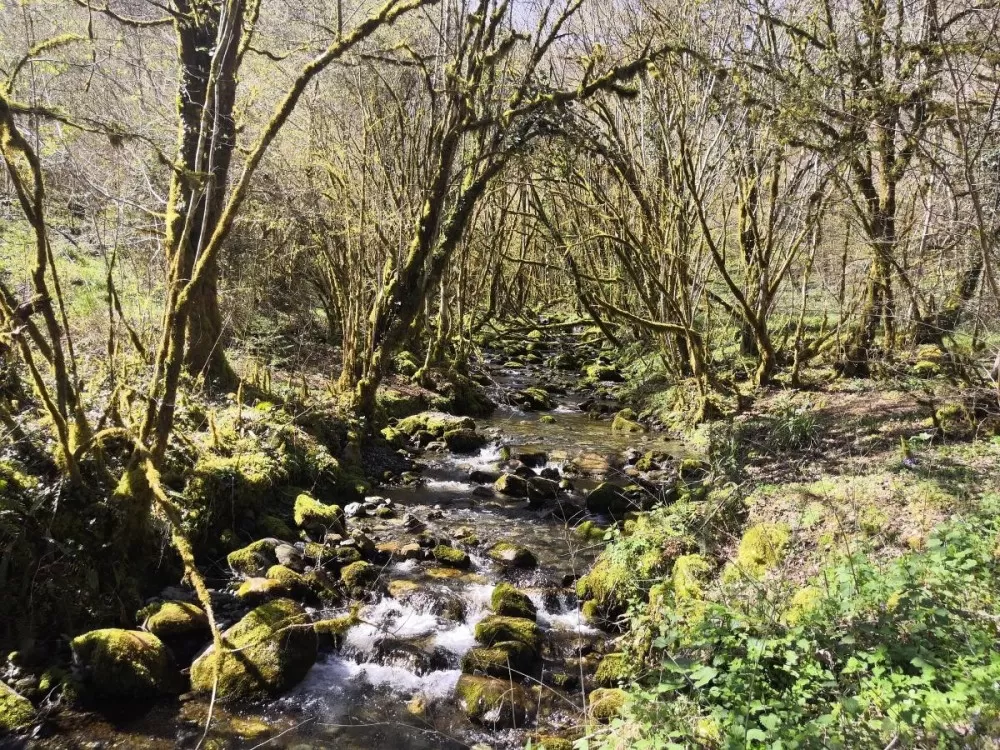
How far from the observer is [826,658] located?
3625mm

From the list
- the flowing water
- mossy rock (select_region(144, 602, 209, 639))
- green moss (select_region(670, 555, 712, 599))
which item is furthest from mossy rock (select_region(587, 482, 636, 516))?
mossy rock (select_region(144, 602, 209, 639))

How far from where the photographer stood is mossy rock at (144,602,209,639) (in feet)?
16.2

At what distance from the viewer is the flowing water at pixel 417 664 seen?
428 cm

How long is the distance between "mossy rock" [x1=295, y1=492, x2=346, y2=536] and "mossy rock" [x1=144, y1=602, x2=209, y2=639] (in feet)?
6.19

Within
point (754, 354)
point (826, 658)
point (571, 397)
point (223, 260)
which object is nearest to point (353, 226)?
point (223, 260)

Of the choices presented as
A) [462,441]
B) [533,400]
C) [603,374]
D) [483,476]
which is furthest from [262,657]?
[603,374]

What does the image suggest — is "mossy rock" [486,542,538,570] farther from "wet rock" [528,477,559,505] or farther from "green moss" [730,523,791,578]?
"green moss" [730,523,791,578]

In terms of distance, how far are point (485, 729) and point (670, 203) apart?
29.4 ft

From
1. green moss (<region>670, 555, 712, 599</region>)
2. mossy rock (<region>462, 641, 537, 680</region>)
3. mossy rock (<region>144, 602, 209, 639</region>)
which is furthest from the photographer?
green moss (<region>670, 555, 712, 599</region>)

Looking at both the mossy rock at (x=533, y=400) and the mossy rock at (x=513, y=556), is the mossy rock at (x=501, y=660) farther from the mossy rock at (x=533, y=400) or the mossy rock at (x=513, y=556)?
the mossy rock at (x=533, y=400)

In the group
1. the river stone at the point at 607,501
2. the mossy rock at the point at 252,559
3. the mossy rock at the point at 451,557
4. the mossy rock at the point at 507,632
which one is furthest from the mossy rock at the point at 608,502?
the mossy rock at the point at 252,559

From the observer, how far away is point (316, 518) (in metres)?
7.12

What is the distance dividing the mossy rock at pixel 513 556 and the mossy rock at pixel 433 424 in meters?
4.31

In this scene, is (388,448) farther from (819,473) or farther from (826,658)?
(826,658)
